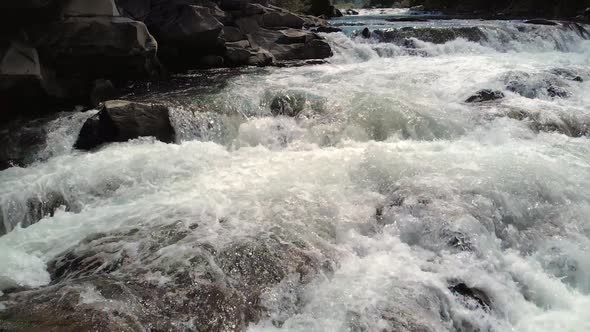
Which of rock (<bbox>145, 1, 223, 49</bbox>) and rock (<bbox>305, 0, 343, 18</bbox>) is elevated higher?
rock (<bbox>145, 1, 223, 49</bbox>)

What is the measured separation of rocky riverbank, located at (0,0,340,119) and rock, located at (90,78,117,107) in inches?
0.8

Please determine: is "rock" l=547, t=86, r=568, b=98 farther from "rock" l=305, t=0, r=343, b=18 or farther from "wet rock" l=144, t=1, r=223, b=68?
"rock" l=305, t=0, r=343, b=18

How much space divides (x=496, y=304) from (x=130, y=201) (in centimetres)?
457

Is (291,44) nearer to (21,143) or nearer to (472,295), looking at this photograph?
(21,143)

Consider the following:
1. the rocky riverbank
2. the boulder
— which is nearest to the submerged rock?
the boulder

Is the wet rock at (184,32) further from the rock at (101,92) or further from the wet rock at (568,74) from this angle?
the wet rock at (568,74)

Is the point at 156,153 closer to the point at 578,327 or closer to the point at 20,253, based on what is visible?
the point at 20,253

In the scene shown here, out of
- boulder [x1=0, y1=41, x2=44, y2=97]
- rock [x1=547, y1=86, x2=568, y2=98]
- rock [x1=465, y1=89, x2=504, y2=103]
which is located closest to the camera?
boulder [x1=0, y1=41, x2=44, y2=97]

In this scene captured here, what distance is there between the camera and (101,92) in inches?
418

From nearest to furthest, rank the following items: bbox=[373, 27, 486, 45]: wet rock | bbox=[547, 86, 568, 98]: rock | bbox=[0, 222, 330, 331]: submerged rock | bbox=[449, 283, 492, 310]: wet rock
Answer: bbox=[0, 222, 330, 331]: submerged rock
bbox=[449, 283, 492, 310]: wet rock
bbox=[547, 86, 568, 98]: rock
bbox=[373, 27, 486, 45]: wet rock

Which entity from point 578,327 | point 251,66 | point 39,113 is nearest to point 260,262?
point 578,327

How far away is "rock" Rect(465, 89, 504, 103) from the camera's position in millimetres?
9984

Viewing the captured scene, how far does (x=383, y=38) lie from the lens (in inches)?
656

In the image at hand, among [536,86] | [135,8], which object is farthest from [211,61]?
[536,86]
